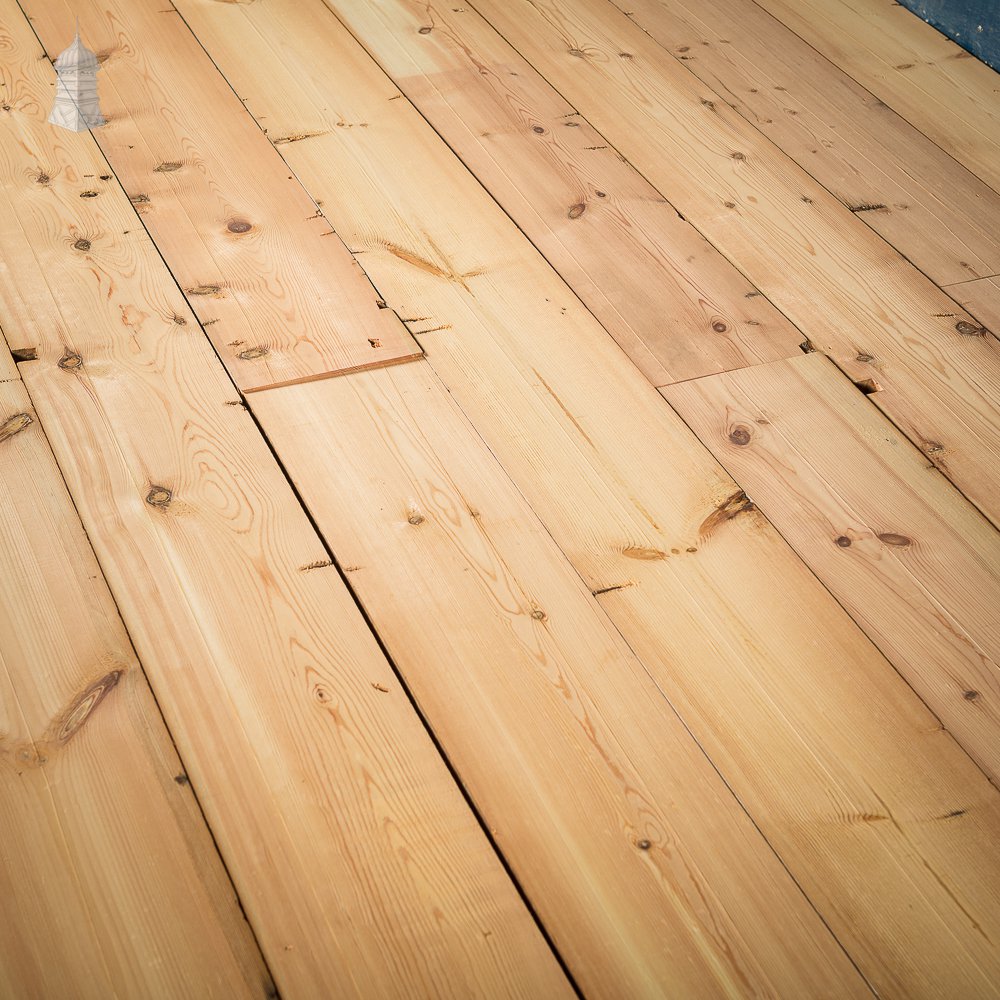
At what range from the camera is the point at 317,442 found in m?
1.37

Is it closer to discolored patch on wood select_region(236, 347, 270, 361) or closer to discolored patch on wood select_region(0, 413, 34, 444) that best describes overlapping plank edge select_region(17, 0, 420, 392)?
discolored patch on wood select_region(236, 347, 270, 361)

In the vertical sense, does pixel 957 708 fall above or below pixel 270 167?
above

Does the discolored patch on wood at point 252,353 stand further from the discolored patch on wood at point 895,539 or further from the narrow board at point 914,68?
the narrow board at point 914,68

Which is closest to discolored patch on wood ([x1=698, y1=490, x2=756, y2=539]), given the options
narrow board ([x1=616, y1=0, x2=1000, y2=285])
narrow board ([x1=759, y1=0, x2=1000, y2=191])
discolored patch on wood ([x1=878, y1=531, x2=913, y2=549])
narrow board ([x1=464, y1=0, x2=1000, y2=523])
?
discolored patch on wood ([x1=878, y1=531, x2=913, y2=549])

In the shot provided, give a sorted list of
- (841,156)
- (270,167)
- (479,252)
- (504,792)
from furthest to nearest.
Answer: (841,156) < (270,167) < (479,252) < (504,792)

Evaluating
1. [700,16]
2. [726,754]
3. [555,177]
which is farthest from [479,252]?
[700,16]

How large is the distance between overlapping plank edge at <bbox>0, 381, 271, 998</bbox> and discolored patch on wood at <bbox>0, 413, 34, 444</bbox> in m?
0.16

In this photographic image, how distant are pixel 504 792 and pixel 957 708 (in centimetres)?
50

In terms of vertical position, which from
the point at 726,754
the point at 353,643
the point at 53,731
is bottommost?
the point at 53,731

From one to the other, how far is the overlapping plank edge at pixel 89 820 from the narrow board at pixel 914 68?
1691 millimetres

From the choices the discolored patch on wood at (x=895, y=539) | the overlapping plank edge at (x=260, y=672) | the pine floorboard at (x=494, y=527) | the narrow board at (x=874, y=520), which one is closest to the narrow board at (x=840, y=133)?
the pine floorboard at (x=494, y=527)

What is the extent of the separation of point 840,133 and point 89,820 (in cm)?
175

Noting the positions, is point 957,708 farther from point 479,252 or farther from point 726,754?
point 479,252

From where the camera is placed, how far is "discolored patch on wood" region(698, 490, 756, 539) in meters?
1.32
